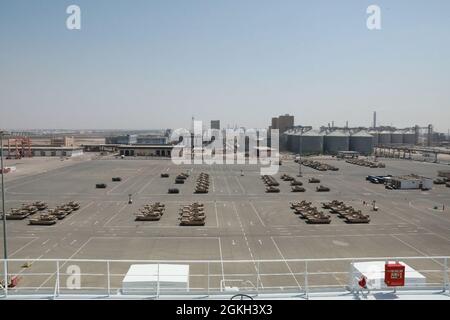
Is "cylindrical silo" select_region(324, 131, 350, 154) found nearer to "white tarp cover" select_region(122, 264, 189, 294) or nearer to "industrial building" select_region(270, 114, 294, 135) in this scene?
"industrial building" select_region(270, 114, 294, 135)

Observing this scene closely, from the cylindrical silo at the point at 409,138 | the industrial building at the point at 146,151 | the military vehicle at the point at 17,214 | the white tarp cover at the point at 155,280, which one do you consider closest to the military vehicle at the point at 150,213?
the military vehicle at the point at 17,214

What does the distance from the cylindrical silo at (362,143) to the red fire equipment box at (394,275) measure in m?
118

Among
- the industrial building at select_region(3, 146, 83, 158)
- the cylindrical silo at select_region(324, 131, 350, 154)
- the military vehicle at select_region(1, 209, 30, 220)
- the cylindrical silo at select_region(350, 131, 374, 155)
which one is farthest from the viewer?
the cylindrical silo at select_region(324, 131, 350, 154)

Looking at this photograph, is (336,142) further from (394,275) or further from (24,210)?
(394,275)

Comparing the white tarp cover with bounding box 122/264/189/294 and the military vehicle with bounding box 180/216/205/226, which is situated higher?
the white tarp cover with bounding box 122/264/189/294

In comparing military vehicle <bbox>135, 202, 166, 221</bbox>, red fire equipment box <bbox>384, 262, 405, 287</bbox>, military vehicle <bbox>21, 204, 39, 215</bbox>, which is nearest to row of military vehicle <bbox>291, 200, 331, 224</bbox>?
military vehicle <bbox>135, 202, 166, 221</bbox>

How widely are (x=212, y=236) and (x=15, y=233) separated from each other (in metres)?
14.0

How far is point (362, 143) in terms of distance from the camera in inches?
4660

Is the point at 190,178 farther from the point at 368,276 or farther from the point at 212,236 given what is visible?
the point at 368,276

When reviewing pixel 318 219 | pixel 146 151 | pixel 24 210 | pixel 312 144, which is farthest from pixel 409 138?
pixel 24 210

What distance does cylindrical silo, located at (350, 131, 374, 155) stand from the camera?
11712 centimetres

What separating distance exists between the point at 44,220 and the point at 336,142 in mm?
104843

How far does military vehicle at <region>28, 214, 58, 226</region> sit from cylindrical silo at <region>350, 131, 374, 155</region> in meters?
105

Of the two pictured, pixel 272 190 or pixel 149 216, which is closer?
pixel 149 216
